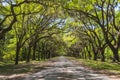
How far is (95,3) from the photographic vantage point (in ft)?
121

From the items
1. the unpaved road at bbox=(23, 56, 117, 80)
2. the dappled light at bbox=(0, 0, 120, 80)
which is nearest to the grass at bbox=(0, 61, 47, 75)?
the dappled light at bbox=(0, 0, 120, 80)

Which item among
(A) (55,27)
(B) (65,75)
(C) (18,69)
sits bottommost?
(B) (65,75)

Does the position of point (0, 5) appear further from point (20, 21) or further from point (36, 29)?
point (36, 29)

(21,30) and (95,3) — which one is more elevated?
(95,3)

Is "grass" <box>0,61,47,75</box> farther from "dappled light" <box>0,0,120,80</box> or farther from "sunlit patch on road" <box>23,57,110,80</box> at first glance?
"sunlit patch on road" <box>23,57,110,80</box>

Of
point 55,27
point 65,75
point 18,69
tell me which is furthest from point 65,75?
point 55,27

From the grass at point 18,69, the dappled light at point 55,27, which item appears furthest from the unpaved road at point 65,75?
the grass at point 18,69

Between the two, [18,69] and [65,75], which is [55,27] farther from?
[65,75]

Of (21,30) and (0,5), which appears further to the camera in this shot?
(21,30)

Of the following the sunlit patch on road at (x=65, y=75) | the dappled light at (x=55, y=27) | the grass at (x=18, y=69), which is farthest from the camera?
the dappled light at (x=55, y=27)

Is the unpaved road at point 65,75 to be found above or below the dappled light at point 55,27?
below

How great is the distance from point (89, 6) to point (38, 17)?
1112 centimetres

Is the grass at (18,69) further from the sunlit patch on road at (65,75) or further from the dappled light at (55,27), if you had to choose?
the sunlit patch on road at (65,75)

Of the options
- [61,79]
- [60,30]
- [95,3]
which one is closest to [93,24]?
[60,30]
